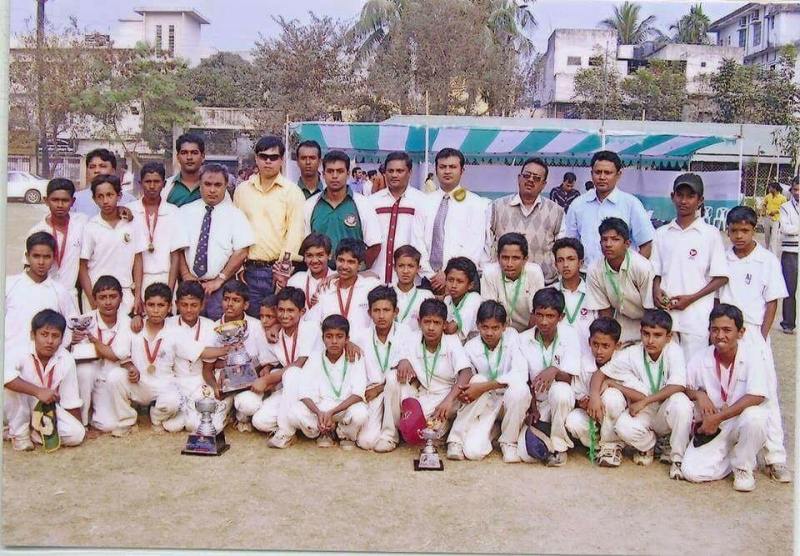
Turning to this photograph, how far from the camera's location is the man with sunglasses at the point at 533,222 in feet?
16.6

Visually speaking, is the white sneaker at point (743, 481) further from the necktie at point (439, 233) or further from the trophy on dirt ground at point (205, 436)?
the trophy on dirt ground at point (205, 436)

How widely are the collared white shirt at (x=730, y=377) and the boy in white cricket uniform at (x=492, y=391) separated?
89 cm

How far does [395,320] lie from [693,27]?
270cm

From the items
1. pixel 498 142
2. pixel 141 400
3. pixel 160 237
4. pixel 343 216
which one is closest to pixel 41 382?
pixel 141 400

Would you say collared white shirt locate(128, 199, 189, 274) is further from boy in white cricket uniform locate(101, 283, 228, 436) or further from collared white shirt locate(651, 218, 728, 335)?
collared white shirt locate(651, 218, 728, 335)

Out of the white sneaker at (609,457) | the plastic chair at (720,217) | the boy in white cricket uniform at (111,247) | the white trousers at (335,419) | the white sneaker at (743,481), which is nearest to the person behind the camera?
the white sneaker at (743,481)

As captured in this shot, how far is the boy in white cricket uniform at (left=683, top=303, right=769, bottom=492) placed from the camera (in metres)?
4.03

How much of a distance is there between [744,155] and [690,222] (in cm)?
397

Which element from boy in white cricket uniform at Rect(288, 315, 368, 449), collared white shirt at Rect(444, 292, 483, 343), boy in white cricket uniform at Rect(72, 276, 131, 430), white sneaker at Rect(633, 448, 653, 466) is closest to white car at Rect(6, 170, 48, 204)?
boy in white cricket uniform at Rect(72, 276, 131, 430)

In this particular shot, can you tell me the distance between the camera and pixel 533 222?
16.7 feet

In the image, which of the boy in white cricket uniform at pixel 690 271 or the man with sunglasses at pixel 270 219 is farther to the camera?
the man with sunglasses at pixel 270 219

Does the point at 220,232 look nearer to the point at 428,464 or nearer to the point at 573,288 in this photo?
the point at 428,464

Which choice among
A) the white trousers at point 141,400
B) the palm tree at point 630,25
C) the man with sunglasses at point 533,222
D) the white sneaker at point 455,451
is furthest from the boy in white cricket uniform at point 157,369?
the palm tree at point 630,25

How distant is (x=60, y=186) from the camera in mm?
4742
